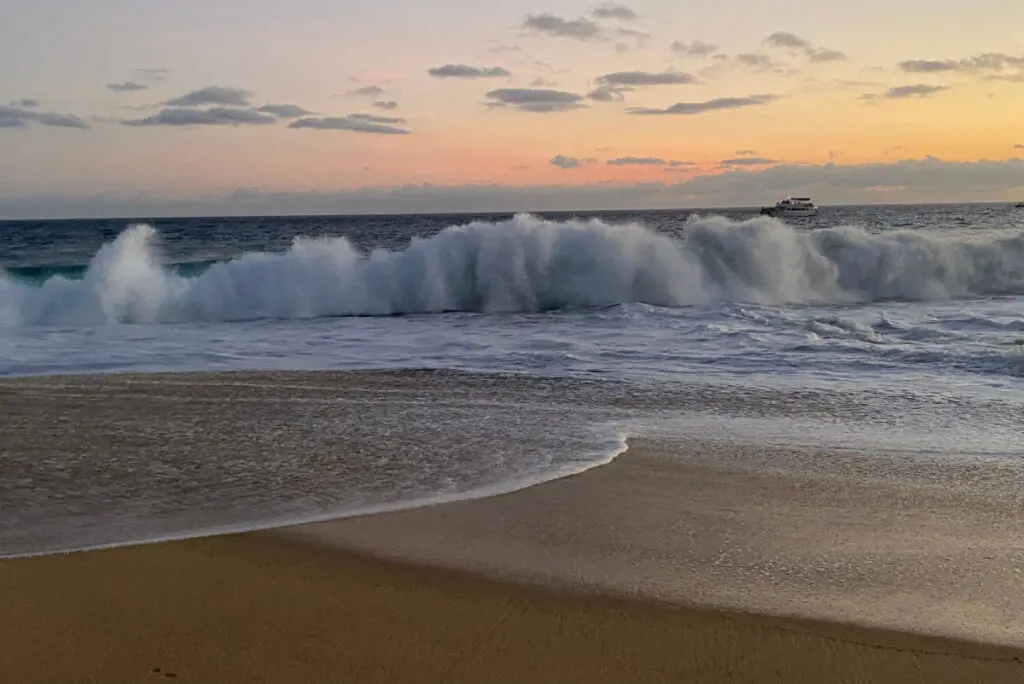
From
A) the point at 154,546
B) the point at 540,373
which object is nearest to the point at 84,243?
the point at 540,373

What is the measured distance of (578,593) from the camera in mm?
4371

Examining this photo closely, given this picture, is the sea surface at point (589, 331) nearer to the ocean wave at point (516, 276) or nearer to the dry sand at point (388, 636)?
the ocean wave at point (516, 276)

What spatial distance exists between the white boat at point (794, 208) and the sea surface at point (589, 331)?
71.1 meters

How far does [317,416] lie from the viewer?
849 centimetres

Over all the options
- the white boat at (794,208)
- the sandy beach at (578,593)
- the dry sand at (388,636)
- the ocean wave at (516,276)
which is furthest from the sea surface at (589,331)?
the white boat at (794,208)

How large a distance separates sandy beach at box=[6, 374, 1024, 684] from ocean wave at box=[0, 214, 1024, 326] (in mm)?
15408

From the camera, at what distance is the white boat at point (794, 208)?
97.8 meters

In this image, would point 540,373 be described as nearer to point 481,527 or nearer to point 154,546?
point 481,527

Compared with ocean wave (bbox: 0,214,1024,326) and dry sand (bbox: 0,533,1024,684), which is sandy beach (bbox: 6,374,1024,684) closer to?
dry sand (bbox: 0,533,1024,684)

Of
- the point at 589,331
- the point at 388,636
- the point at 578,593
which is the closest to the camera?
the point at 388,636

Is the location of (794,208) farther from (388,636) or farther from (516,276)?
(388,636)

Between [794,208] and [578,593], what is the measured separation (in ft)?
325

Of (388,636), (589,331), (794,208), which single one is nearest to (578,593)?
(388,636)

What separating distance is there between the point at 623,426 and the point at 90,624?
4.96 metres
